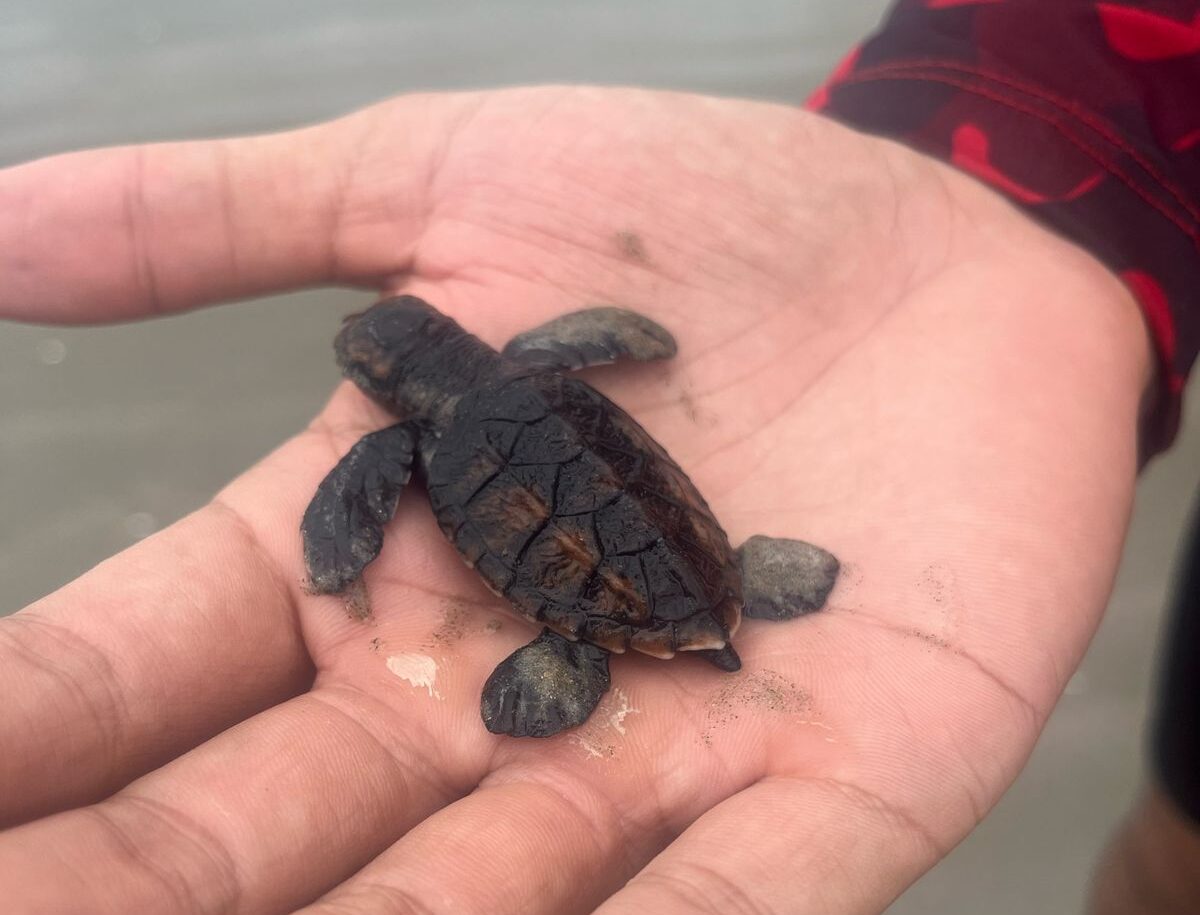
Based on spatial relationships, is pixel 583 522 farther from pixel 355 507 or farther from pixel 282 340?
pixel 282 340

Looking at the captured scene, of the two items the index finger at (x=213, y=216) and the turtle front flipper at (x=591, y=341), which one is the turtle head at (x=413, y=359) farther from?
the index finger at (x=213, y=216)

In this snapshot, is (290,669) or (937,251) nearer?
(290,669)

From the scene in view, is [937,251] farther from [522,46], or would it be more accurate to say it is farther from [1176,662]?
[522,46]

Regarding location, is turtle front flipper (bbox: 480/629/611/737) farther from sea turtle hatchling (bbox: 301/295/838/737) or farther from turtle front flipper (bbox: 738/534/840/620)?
turtle front flipper (bbox: 738/534/840/620)

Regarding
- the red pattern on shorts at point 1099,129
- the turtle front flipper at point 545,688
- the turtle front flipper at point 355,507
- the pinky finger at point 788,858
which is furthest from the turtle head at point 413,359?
the red pattern on shorts at point 1099,129

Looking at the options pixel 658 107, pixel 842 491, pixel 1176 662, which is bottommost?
pixel 1176 662

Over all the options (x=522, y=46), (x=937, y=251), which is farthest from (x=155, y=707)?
(x=522, y=46)

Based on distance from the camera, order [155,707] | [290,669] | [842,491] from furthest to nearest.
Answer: [842,491] → [290,669] → [155,707]

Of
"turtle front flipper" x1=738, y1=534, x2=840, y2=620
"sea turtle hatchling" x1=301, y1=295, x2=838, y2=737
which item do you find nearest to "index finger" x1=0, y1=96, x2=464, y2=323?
"sea turtle hatchling" x1=301, y1=295, x2=838, y2=737
